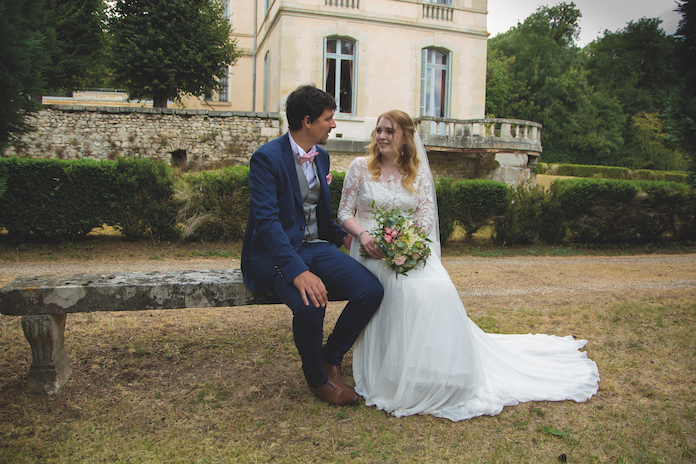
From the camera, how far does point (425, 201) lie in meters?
3.86

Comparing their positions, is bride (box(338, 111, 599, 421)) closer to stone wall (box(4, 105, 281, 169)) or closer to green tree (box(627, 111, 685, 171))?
stone wall (box(4, 105, 281, 169))

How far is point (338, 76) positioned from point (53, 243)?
35.9 ft

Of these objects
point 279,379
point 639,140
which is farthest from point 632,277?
point 639,140

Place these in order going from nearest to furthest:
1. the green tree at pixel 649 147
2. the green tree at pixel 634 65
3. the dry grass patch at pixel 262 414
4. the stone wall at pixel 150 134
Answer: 1. the dry grass patch at pixel 262 414
2. the stone wall at pixel 150 134
3. the green tree at pixel 649 147
4. the green tree at pixel 634 65

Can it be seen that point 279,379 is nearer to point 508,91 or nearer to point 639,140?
point 508,91

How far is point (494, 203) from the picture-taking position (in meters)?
10.1

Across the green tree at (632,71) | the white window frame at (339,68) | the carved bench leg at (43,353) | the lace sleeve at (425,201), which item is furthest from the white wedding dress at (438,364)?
the green tree at (632,71)

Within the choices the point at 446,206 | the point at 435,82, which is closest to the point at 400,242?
the point at 446,206

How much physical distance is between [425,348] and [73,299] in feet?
7.48

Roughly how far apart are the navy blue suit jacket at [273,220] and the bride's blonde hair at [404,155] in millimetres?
906

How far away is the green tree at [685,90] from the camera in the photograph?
552cm

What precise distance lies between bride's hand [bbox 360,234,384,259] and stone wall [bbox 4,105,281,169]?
39.3 feet

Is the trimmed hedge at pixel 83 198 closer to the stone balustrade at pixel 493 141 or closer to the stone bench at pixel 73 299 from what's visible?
the stone bench at pixel 73 299

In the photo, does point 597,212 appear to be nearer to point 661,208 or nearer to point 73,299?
point 661,208
